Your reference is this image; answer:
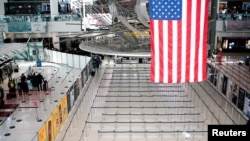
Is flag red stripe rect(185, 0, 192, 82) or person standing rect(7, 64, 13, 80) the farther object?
person standing rect(7, 64, 13, 80)

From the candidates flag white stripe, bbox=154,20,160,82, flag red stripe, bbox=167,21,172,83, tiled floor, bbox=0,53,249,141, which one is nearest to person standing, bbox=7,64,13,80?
tiled floor, bbox=0,53,249,141

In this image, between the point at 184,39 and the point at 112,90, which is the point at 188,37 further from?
the point at 112,90

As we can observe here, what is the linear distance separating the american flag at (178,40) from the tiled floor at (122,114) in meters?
4.95

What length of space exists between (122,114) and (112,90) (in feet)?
16.9

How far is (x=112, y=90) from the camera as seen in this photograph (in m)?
19.2

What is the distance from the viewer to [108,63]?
2791 centimetres

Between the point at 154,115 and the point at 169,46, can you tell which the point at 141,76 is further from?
the point at 169,46

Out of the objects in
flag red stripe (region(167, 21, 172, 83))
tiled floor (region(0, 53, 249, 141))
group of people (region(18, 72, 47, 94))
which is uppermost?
flag red stripe (region(167, 21, 172, 83))

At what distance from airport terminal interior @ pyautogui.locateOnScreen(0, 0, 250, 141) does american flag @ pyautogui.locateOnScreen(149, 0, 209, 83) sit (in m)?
1.09

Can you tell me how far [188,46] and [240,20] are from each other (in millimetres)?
25787

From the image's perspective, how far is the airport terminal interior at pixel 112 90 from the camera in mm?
11266

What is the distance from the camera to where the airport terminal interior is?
1127 centimetres

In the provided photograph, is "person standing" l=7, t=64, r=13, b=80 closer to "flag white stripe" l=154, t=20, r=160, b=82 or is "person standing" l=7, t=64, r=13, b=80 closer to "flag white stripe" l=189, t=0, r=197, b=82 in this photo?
"flag white stripe" l=154, t=20, r=160, b=82

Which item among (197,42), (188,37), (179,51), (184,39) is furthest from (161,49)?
(197,42)
